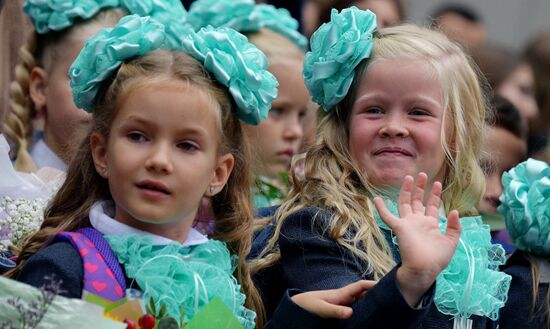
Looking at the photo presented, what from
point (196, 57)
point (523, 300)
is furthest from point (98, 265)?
point (523, 300)

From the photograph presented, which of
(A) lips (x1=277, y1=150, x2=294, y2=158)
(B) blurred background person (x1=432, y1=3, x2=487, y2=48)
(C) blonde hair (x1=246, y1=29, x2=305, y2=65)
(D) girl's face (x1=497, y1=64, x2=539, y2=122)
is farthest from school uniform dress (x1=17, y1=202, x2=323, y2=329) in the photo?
(B) blurred background person (x1=432, y1=3, x2=487, y2=48)

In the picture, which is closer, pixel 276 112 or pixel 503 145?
pixel 276 112

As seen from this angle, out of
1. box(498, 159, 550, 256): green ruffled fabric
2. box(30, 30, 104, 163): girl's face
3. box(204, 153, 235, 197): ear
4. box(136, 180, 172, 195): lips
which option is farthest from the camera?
box(30, 30, 104, 163): girl's face

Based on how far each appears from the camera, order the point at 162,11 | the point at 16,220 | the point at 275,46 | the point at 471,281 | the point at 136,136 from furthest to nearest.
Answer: the point at 275,46, the point at 162,11, the point at 16,220, the point at 471,281, the point at 136,136

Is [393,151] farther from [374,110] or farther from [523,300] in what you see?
[523,300]

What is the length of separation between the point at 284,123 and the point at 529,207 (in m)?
1.78

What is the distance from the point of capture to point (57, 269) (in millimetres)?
3916

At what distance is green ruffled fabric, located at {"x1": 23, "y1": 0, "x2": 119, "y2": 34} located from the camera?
212 inches

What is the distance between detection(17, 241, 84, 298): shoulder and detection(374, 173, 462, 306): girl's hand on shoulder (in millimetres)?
942

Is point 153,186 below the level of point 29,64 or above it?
above

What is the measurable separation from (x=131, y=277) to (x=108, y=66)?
73cm

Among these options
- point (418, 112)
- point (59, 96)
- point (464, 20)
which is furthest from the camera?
point (464, 20)

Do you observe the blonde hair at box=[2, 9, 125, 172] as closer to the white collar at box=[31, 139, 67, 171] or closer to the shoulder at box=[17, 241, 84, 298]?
the white collar at box=[31, 139, 67, 171]

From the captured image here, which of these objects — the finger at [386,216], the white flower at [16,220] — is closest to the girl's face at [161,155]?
the white flower at [16,220]
